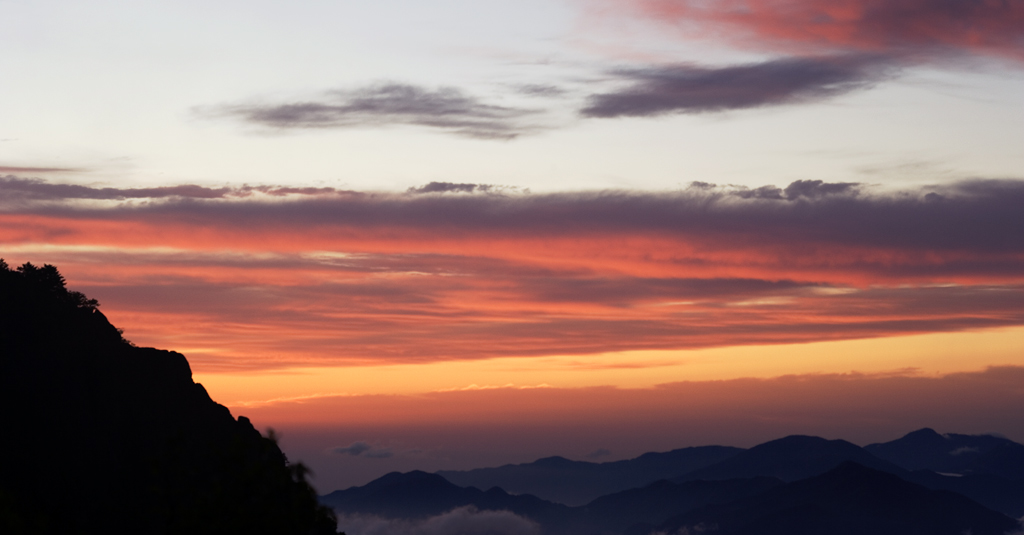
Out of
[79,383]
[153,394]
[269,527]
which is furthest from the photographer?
[153,394]

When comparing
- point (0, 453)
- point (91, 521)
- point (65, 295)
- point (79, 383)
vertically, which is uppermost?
point (65, 295)

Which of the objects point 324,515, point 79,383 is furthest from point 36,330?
→ point 324,515

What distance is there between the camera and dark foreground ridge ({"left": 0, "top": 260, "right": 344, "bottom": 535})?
125375mm

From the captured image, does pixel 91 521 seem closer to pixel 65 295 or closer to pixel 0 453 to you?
pixel 0 453

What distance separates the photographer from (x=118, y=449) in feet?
461

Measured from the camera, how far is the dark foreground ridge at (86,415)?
125 m

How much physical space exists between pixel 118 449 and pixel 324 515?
94.2m

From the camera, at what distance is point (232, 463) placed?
181 feet

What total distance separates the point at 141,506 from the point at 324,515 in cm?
8465

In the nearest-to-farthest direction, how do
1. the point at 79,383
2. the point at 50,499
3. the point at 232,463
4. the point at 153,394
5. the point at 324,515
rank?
the point at 232,463 → the point at 324,515 → the point at 50,499 → the point at 79,383 → the point at 153,394

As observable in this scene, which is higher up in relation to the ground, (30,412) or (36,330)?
(36,330)

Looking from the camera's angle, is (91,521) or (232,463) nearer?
(232,463)

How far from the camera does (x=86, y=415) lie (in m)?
143

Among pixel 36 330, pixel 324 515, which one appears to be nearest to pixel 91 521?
pixel 36 330
